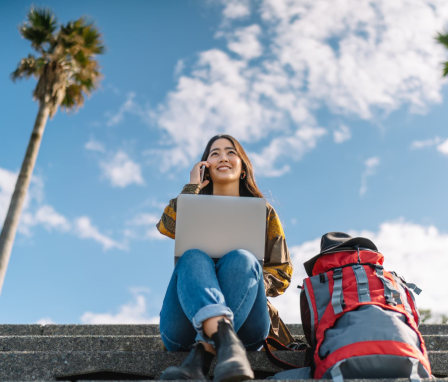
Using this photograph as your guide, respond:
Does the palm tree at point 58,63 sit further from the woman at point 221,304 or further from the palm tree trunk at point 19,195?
the woman at point 221,304

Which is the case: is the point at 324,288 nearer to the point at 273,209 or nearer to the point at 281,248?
the point at 281,248

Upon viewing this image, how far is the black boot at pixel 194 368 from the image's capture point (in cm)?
176

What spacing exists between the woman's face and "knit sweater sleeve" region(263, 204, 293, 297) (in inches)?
15.4

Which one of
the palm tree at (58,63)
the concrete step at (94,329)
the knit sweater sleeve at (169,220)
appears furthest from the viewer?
the palm tree at (58,63)

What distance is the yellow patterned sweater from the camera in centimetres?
264

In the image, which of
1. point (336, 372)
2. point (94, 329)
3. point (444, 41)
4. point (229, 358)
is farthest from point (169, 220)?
point (444, 41)

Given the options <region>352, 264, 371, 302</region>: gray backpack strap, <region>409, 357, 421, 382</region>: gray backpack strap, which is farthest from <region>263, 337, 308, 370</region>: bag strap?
<region>409, 357, 421, 382</region>: gray backpack strap

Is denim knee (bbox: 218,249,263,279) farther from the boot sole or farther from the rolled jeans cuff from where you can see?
the boot sole

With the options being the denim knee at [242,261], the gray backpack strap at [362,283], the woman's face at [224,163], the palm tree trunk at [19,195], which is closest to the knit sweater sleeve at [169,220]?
the woman's face at [224,163]

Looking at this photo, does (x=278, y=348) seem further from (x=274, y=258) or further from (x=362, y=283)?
(x=362, y=283)

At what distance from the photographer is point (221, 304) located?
1.92 metres

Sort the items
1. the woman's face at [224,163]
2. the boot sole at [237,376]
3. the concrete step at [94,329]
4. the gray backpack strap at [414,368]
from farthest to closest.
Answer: the concrete step at [94,329] → the woman's face at [224,163] → the gray backpack strap at [414,368] → the boot sole at [237,376]

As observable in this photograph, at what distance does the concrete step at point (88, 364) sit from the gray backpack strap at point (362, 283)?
0.59 m

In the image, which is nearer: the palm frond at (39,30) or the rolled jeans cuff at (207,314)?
the rolled jeans cuff at (207,314)
